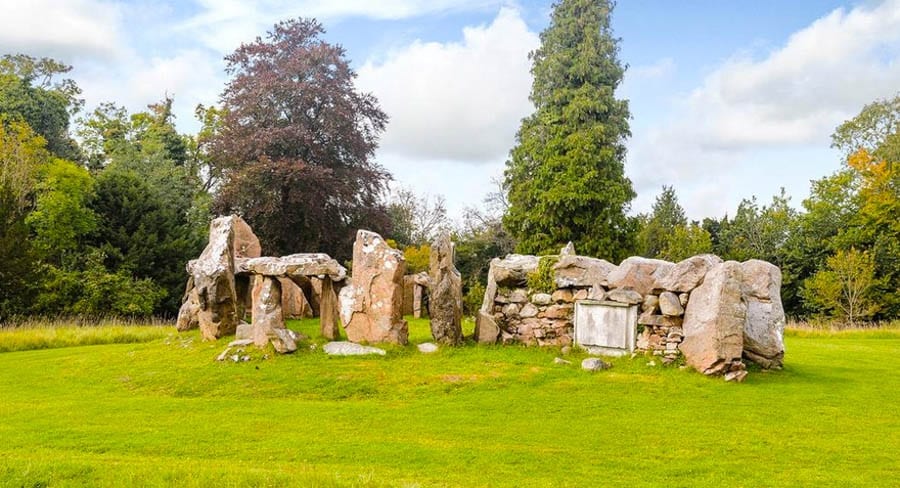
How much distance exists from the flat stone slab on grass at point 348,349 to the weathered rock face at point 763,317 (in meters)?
7.06

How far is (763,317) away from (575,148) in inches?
644

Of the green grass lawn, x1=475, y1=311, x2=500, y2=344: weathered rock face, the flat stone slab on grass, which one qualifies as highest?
x1=475, y1=311, x2=500, y2=344: weathered rock face

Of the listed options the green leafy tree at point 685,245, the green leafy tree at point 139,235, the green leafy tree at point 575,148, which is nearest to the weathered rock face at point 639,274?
the green leafy tree at point 575,148

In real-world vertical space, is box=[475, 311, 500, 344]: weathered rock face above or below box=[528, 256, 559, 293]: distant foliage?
below

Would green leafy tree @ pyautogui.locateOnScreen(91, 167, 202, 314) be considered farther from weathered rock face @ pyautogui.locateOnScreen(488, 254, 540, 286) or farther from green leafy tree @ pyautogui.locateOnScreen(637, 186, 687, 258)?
green leafy tree @ pyautogui.locateOnScreen(637, 186, 687, 258)

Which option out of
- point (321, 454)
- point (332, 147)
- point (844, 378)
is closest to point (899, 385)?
point (844, 378)

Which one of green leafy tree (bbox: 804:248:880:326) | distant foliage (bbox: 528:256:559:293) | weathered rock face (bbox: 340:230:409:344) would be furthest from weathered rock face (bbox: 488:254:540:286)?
green leafy tree (bbox: 804:248:880:326)

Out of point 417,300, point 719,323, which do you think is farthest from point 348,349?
point 417,300

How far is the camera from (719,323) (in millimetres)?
11914

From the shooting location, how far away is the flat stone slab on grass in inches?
514

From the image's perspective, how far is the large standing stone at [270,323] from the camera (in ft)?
42.8

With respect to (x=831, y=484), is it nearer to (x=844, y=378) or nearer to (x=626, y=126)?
(x=844, y=378)

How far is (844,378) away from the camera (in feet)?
41.7

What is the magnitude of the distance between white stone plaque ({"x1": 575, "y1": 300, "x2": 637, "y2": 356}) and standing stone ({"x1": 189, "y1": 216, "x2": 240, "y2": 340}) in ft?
25.1
